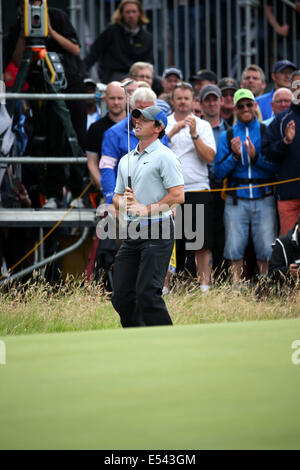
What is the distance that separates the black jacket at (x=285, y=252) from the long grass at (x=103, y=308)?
20 centimetres

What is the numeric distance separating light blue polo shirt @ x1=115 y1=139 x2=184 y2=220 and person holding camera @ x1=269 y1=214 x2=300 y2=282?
1.67m

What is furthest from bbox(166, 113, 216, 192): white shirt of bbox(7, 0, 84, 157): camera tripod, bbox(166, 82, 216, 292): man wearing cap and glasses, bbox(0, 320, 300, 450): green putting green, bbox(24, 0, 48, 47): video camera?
bbox(0, 320, 300, 450): green putting green

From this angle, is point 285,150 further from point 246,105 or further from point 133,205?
point 133,205

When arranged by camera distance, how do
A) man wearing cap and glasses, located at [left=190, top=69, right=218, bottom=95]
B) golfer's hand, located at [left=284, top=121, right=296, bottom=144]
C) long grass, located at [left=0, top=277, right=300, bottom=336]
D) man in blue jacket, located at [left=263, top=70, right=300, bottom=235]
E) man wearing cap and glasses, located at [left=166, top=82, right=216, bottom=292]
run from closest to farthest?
long grass, located at [left=0, top=277, right=300, bottom=336] < golfer's hand, located at [left=284, top=121, right=296, bottom=144] < man in blue jacket, located at [left=263, top=70, right=300, bottom=235] < man wearing cap and glasses, located at [left=166, top=82, right=216, bottom=292] < man wearing cap and glasses, located at [left=190, top=69, right=218, bottom=95]

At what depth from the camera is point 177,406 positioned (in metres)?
3.60

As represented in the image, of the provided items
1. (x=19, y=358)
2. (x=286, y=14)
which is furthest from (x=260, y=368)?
(x=286, y=14)

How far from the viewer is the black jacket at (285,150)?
8430mm

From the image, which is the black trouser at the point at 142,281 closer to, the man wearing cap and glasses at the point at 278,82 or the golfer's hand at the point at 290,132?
the golfer's hand at the point at 290,132

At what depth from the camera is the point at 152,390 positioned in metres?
3.84

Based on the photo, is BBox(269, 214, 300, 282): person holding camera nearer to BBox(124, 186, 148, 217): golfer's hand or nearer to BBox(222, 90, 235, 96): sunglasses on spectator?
BBox(124, 186, 148, 217): golfer's hand

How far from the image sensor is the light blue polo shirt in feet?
19.9

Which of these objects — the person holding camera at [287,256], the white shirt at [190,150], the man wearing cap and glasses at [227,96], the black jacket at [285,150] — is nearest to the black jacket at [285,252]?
the person holding camera at [287,256]

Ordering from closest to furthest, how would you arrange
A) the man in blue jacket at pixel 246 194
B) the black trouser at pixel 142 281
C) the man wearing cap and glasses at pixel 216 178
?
the black trouser at pixel 142 281, the man in blue jacket at pixel 246 194, the man wearing cap and glasses at pixel 216 178

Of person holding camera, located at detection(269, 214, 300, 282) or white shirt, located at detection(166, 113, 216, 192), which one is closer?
person holding camera, located at detection(269, 214, 300, 282)
